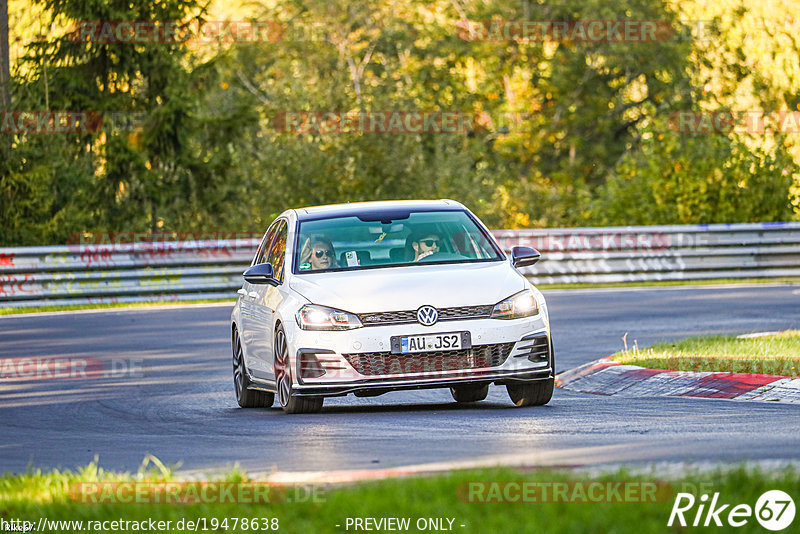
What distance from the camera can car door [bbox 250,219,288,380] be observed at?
485 inches

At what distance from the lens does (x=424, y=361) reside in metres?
11.3

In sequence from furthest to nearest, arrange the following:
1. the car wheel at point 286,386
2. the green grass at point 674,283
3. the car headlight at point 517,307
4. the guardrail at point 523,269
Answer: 1. the green grass at point 674,283
2. the guardrail at point 523,269
3. the car wheel at point 286,386
4. the car headlight at point 517,307

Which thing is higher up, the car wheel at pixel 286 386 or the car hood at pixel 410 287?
the car hood at pixel 410 287

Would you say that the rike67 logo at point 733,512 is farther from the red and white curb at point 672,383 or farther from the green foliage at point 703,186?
the green foliage at point 703,186

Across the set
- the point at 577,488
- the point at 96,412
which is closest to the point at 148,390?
the point at 96,412

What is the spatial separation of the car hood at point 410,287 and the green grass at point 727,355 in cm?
253

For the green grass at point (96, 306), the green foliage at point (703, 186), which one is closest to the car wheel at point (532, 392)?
the green grass at point (96, 306)

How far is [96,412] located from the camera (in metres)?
13.0

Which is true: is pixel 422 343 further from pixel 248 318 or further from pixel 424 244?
pixel 248 318

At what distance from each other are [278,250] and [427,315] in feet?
7.63

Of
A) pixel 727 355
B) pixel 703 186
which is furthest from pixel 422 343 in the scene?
pixel 703 186

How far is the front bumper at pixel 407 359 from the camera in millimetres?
11289

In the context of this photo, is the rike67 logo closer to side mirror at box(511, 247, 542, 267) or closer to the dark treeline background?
side mirror at box(511, 247, 542, 267)

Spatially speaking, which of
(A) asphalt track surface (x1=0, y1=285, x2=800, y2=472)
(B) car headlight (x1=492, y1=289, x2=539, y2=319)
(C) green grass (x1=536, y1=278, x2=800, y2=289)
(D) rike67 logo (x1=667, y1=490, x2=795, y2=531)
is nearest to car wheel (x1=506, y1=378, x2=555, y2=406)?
(A) asphalt track surface (x1=0, y1=285, x2=800, y2=472)
